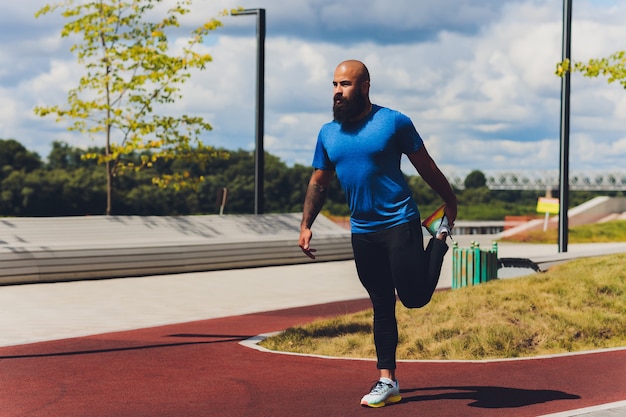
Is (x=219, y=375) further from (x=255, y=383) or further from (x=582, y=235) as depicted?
(x=582, y=235)

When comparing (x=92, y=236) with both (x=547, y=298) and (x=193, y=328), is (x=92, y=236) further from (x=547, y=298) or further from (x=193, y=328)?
(x=547, y=298)

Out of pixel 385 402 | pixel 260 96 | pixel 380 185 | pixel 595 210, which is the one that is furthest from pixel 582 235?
pixel 380 185

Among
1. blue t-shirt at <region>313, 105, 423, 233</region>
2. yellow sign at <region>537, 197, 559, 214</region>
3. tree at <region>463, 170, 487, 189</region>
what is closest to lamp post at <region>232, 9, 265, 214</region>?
blue t-shirt at <region>313, 105, 423, 233</region>

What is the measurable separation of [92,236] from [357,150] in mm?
13855

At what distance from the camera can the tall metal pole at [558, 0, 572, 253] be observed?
23062mm

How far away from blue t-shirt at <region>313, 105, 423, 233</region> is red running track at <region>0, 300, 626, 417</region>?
1.24 metres

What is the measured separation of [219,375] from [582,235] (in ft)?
108

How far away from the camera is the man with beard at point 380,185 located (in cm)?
568

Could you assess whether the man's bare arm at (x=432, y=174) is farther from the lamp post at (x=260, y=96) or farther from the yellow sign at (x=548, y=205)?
the yellow sign at (x=548, y=205)

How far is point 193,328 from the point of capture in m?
10.5

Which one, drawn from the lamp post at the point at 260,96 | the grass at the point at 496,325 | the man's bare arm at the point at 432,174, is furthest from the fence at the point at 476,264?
the lamp post at the point at 260,96

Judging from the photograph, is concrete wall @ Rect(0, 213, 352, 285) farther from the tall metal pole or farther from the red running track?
the red running track

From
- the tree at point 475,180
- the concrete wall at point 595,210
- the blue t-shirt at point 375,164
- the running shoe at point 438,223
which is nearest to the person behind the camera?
the blue t-shirt at point 375,164

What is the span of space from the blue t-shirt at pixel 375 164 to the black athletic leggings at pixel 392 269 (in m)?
0.08
